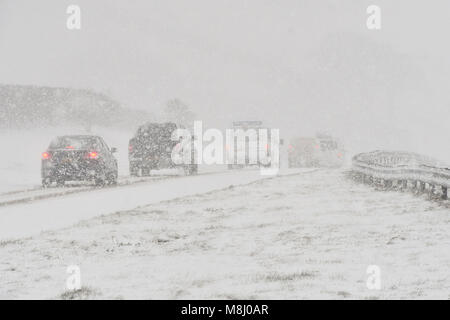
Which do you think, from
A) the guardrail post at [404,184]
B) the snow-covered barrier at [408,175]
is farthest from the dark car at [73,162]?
the guardrail post at [404,184]

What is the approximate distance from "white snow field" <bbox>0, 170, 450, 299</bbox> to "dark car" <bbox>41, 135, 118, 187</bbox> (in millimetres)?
2289

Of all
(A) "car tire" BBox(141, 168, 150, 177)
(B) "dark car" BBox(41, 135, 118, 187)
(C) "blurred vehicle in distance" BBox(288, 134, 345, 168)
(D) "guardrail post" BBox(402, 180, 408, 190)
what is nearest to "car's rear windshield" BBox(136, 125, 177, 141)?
(A) "car tire" BBox(141, 168, 150, 177)

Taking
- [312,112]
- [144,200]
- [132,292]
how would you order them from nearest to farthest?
1. [132,292]
2. [144,200]
3. [312,112]

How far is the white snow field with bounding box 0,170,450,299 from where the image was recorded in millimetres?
7969

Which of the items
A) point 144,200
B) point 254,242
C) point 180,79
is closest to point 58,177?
point 144,200

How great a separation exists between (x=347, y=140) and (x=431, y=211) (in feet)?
330

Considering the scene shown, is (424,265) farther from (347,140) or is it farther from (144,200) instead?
(347,140)

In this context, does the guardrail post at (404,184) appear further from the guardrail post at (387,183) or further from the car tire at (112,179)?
the car tire at (112,179)

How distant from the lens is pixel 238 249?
1116cm

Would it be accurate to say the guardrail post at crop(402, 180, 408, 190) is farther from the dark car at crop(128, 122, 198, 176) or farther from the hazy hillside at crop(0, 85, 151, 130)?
the hazy hillside at crop(0, 85, 151, 130)

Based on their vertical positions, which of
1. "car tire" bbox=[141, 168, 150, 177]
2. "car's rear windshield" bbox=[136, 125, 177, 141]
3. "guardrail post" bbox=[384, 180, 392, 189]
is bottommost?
"guardrail post" bbox=[384, 180, 392, 189]

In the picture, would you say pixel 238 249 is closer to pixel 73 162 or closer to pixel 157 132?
pixel 73 162

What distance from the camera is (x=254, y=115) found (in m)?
119

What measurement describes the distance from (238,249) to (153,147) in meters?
16.2
